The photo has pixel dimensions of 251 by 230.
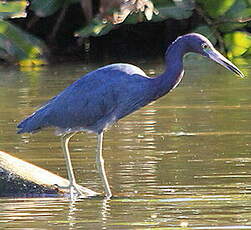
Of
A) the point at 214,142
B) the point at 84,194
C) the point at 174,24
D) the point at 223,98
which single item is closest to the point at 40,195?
the point at 84,194

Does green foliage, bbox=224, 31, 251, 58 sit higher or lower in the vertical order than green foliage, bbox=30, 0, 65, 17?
lower

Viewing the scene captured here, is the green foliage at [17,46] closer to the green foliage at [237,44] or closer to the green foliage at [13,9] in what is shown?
the green foliage at [13,9]

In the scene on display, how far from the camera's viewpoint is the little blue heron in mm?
9797

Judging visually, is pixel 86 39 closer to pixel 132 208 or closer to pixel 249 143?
pixel 249 143

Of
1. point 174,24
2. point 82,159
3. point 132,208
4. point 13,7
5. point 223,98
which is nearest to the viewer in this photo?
point 132,208

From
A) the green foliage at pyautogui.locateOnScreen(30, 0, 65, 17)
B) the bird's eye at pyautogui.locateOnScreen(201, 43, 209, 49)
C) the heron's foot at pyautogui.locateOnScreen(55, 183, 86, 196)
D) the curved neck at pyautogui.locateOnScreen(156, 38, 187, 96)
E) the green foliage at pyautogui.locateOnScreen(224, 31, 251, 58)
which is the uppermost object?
the green foliage at pyautogui.locateOnScreen(30, 0, 65, 17)

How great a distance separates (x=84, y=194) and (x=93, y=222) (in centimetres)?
142

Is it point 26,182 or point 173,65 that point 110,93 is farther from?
point 26,182

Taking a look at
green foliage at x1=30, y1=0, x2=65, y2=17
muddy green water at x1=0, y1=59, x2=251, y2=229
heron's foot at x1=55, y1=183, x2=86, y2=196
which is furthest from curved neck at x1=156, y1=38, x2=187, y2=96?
green foliage at x1=30, y1=0, x2=65, y2=17

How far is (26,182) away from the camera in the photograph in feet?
30.9

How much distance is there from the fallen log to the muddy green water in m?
0.22

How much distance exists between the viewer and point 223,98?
15.4 m

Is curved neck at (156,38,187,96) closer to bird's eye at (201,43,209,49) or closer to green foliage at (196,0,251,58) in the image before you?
bird's eye at (201,43,209,49)

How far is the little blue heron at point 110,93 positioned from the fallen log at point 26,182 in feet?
0.82
